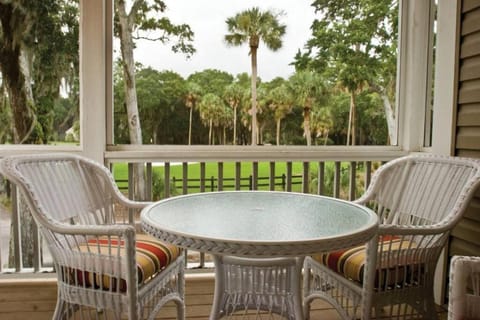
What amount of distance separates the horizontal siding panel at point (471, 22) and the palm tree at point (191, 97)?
1636 millimetres

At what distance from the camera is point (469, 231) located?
2.36m

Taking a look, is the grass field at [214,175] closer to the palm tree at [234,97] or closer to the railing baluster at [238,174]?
the railing baluster at [238,174]

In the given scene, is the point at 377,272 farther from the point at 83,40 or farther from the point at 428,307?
the point at 83,40

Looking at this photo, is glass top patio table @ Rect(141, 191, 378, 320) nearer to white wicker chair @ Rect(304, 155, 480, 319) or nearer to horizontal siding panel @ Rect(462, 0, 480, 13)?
white wicker chair @ Rect(304, 155, 480, 319)

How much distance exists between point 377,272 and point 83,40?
2124 millimetres

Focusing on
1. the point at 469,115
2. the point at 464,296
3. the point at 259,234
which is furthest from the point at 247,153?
the point at 464,296

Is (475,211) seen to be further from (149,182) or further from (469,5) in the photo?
(149,182)

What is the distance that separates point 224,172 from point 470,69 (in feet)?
5.46

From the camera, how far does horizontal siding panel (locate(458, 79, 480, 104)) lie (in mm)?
2290

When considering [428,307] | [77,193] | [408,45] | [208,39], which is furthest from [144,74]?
[428,307]

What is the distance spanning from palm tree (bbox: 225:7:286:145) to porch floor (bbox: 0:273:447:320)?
140 centimetres

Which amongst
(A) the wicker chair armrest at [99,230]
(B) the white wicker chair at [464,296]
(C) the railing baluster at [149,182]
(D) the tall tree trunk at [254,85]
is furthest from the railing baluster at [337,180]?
(B) the white wicker chair at [464,296]

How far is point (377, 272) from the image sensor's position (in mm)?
1785

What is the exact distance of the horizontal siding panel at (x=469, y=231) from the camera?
231 centimetres
